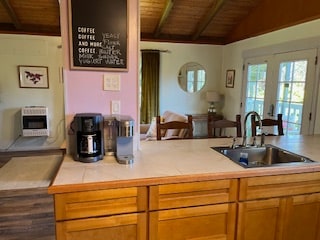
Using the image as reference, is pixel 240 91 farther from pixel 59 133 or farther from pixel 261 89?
pixel 59 133

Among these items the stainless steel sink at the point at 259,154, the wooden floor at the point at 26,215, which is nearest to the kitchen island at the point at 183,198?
the stainless steel sink at the point at 259,154

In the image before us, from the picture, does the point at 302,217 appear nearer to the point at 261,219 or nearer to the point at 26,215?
the point at 261,219

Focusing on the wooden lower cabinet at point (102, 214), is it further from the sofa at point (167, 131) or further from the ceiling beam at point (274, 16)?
the ceiling beam at point (274, 16)

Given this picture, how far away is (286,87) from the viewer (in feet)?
13.4

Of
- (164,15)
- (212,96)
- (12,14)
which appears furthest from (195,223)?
(12,14)

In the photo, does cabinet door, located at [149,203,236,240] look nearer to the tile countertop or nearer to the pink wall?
the tile countertop

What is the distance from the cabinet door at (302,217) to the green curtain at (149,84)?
4231 millimetres

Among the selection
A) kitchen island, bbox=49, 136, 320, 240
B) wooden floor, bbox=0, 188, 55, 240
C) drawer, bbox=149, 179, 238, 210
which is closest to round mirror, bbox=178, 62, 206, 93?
wooden floor, bbox=0, 188, 55, 240

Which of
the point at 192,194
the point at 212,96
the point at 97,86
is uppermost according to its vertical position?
the point at 97,86

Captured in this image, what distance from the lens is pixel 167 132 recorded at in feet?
13.4

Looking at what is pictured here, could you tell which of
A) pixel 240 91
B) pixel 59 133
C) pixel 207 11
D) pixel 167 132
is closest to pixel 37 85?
pixel 59 133

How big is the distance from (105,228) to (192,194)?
0.53m

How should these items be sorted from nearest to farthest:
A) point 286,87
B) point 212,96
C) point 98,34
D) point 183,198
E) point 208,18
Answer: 1. point 183,198
2. point 98,34
3. point 286,87
4. point 208,18
5. point 212,96

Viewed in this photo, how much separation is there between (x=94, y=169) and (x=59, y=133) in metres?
4.30
